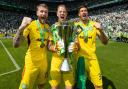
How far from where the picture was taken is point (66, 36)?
7.88m

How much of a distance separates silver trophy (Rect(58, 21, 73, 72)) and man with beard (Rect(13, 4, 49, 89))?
1.83 feet

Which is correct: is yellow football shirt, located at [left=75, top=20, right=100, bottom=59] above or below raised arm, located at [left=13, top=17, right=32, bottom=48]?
below

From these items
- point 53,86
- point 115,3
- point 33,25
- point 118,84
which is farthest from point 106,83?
point 115,3

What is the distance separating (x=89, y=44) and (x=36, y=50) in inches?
65.8

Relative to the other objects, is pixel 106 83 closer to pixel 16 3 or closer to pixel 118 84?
pixel 118 84

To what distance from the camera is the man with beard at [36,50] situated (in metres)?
8.07

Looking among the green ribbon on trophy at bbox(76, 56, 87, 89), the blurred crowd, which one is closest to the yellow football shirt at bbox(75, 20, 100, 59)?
the green ribbon on trophy at bbox(76, 56, 87, 89)

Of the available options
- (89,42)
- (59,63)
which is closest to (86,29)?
(89,42)

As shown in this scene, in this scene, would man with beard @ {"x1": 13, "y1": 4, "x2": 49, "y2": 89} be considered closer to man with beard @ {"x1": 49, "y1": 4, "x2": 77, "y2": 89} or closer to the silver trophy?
man with beard @ {"x1": 49, "y1": 4, "x2": 77, "y2": 89}

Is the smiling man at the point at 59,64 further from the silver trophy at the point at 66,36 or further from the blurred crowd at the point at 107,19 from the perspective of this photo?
the blurred crowd at the point at 107,19

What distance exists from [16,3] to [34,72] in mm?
72087

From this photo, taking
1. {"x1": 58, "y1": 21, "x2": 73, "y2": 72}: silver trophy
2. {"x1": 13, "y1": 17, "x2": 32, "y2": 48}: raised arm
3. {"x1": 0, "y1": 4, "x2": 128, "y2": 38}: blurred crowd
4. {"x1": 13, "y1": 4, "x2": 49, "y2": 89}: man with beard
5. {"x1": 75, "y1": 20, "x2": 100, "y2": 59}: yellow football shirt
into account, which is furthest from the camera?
{"x1": 0, "y1": 4, "x2": 128, "y2": 38}: blurred crowd

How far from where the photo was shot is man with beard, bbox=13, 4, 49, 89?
8.07 meters

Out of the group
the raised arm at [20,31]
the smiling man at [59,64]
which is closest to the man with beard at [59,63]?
the smiling man at [59,64]
